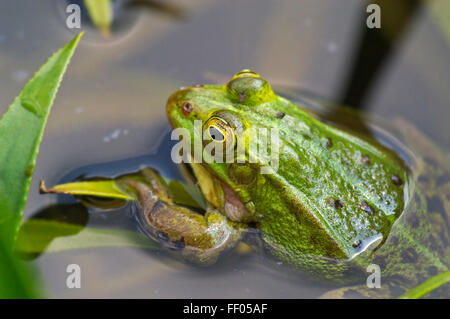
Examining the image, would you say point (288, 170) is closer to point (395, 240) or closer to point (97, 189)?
point (395, 240)

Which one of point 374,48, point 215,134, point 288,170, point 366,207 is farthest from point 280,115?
point 374,48

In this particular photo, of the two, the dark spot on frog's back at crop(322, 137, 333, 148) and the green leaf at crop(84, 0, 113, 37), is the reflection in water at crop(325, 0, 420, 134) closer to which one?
the dark spot on frog's back at crop(322, 137, 333, 148)

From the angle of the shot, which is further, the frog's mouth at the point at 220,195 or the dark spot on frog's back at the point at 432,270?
the frog's mouth at the point at 220,195

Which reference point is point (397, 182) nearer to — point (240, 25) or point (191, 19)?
point (240, 25)

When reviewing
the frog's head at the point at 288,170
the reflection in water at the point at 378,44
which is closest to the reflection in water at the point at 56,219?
the frog's head at the point at 288,170

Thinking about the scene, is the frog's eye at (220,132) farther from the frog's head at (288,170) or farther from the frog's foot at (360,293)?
the frog's foot at (360,293)

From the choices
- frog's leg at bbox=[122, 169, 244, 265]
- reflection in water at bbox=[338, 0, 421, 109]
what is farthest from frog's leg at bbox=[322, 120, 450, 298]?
reflection in water at bbox=[338, 0, 421, 109]

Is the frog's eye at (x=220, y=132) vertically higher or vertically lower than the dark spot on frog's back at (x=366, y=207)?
higher

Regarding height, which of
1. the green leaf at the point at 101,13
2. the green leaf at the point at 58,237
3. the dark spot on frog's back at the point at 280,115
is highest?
the green leaf at the point at 101,13
